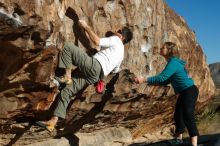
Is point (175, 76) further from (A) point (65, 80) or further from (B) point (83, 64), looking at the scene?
(A) point (65, 80)

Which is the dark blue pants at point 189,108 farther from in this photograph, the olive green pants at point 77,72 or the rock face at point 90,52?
the olive green pants at point 77,72

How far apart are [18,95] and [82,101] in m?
1.61

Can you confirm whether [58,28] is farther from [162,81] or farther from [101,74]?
[162,81]

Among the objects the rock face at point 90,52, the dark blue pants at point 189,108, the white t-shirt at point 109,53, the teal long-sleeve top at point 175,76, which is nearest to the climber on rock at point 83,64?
the white t-shirt at point 109,53

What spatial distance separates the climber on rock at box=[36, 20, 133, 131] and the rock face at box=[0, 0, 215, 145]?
0.21 metres

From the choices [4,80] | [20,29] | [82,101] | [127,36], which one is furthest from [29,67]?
[127,36]

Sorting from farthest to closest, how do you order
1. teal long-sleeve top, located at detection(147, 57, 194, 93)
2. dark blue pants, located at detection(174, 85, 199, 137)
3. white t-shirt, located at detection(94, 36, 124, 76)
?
dark blue pants, located at detection(174, 85, 199, 137)
teal long-sleeve top, located at detection(147, 57, 194, 93)
white t-shirt, located at detection(94, 36, 124, 76)

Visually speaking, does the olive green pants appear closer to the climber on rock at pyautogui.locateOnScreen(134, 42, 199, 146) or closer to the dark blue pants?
the climber on rock at pyautogui.locateOnScreen(134, 42, 199, 146)

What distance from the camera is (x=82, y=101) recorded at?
8.94 meters

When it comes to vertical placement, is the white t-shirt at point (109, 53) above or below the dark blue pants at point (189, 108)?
above

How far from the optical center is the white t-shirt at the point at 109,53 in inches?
311

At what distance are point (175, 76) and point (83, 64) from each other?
196cm

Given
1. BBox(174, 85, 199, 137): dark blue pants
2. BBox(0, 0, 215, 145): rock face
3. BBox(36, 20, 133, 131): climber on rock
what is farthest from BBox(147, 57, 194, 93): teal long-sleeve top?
BBox(0, 0, 215, 145): rock face

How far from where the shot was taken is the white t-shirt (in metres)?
7.89
